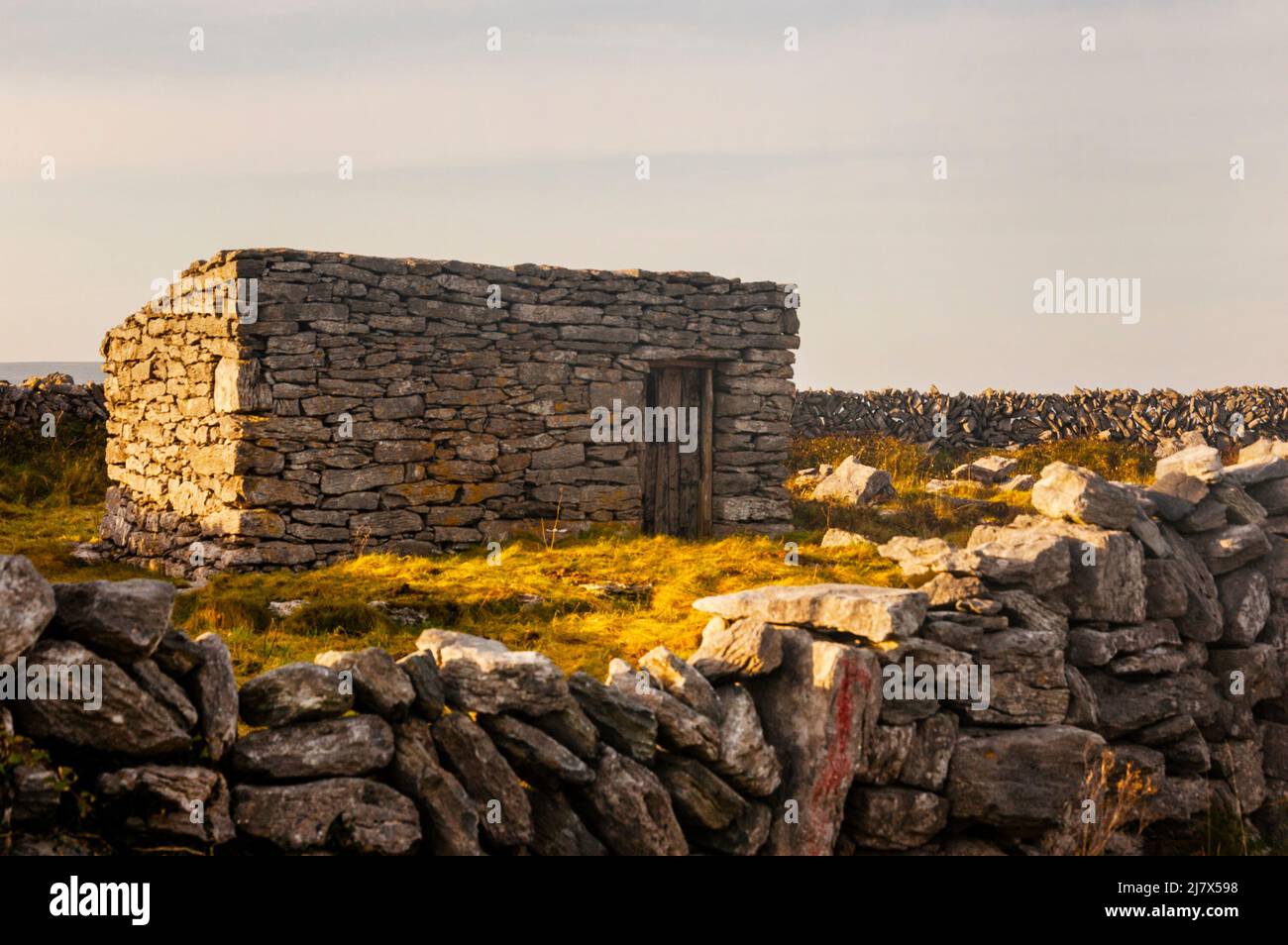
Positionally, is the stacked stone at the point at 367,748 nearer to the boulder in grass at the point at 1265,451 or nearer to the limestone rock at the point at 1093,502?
the limestone rock at the point at 1093,502

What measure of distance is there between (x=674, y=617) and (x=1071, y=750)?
10.2 feet

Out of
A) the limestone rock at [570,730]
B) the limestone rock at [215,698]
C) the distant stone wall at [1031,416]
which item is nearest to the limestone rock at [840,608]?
the limestone rock at [570,730]

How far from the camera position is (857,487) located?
15.4 meters

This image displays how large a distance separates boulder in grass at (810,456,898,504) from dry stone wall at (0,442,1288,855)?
468 centimetres

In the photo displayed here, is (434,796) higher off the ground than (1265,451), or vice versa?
(1265,451)

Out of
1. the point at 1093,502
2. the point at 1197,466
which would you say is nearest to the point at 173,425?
the point at 1093,502

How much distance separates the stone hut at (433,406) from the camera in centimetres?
1242

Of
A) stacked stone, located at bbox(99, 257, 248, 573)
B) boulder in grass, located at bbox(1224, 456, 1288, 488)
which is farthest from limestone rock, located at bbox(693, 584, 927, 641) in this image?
stacked stone, located at bbox(99, 257, 248, 573)

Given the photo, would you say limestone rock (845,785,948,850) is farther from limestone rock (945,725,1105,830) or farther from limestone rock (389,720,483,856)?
limestone rock (389,720,483,856)

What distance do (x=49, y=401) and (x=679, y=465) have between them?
470 inches

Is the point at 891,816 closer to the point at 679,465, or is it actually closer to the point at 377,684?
the point at 377,684

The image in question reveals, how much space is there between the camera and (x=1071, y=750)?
25.4ft

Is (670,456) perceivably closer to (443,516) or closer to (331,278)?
(443,516)

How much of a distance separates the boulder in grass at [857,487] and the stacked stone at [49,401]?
1251cm
